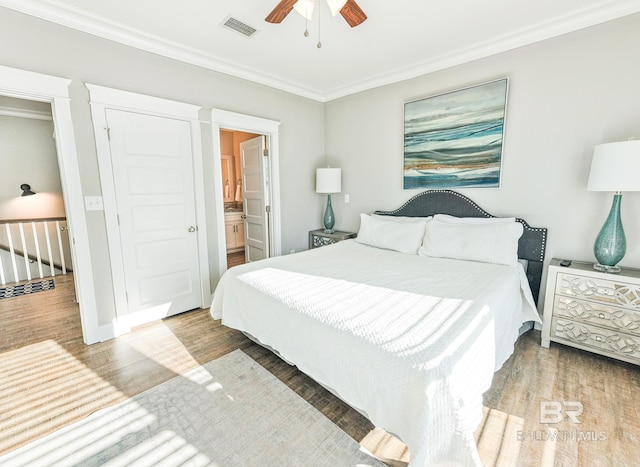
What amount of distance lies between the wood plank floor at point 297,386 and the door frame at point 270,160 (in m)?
1.13

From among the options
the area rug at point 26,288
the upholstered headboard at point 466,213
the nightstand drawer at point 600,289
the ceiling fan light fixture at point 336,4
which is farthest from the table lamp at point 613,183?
the area rug at point 26,288

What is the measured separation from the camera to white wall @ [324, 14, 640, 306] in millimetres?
2180

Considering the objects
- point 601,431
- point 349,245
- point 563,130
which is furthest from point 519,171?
point 601,431

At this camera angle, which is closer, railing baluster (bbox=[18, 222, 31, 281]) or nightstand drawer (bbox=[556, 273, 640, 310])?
nightstand drawer (bbox=[556, 273, 640, 310])

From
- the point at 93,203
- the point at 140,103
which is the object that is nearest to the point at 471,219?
the point at 140,103

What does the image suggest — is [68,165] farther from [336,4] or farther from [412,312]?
[412,312]

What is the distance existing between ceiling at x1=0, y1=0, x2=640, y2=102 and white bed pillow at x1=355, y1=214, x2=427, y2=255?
170 cm

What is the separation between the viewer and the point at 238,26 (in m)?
2.36

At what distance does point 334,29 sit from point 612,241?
2752mm

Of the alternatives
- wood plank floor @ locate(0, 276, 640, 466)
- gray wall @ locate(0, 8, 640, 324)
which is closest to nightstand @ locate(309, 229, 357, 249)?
gray wall @ locate(0, 8, 640, 324)

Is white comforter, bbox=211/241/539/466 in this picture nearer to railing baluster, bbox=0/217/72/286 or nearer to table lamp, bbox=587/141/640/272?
table lamp, bbox=587/141/640/272

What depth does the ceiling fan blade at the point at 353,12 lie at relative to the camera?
1.72m

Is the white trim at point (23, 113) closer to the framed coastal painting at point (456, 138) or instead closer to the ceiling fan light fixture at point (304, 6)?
the ceiling fan light fixture at point (304, 6)

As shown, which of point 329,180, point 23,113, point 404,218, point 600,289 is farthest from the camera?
point 23,113
